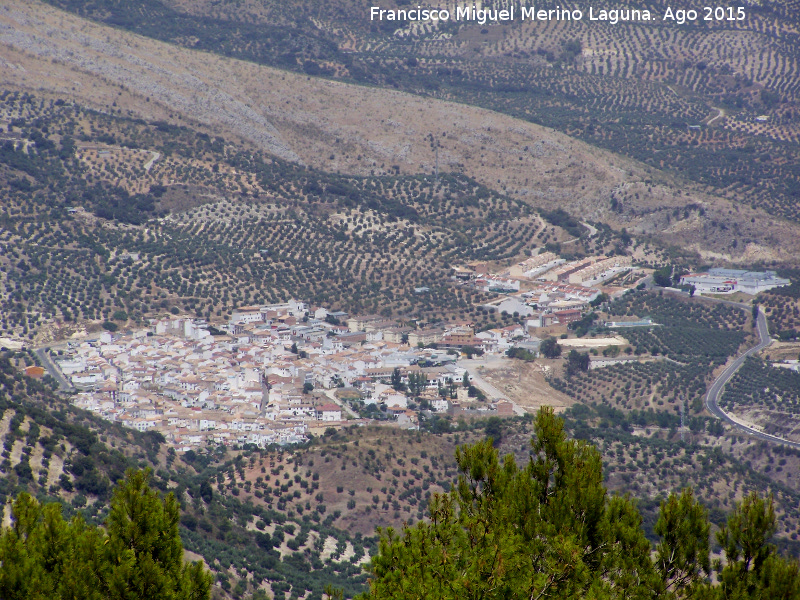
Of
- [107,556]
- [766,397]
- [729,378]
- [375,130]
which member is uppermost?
[375,130]

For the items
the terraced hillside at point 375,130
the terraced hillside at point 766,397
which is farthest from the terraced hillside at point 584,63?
the terraced hillside at point 766,397

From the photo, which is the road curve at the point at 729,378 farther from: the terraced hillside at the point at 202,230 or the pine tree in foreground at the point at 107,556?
the pine tree in foreground at the point at 107,556

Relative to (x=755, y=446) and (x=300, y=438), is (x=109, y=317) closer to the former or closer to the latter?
(x=300, y=438)

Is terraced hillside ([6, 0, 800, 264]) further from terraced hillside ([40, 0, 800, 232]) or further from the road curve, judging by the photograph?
the road curve

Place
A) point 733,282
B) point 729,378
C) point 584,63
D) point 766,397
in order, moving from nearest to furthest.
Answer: point 766,397 → point 729,378 → point 733,282 → point 584,63

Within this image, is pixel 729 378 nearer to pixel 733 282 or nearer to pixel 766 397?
pixel 766 397

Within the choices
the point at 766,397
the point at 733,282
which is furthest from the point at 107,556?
the point at 733,282
